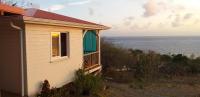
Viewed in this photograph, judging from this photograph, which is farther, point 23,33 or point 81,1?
point 81,1

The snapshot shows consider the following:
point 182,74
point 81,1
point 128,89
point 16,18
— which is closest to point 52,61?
point 16,18

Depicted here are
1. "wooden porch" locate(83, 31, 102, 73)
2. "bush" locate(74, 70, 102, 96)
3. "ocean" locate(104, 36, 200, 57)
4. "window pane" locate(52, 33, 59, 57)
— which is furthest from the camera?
"ocean" locate(104, 36, 200, 57)

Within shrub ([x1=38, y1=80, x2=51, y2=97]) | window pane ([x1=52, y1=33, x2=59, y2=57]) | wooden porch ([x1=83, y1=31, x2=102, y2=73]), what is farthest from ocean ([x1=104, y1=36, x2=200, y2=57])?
shrub ([x1=38, y1=80, x2=51, y2=97])

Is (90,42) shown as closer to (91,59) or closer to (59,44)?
(91,59)

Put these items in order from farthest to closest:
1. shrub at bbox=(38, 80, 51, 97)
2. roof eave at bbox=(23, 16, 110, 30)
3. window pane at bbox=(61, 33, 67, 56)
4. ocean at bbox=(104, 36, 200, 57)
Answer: ocean at bbox=(104, 36, 200, 57)
window pane at bbox=(61, 33, 67, 56)
shrub at bbox=(38, 80, 51, 97)
roof eave at bbox=(23, 16, 110, 30)

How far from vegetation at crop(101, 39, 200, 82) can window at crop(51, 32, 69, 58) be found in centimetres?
725

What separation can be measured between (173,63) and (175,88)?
6415mm

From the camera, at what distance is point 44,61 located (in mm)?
11812

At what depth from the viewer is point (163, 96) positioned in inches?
603

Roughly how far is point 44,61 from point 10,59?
4.26 feet

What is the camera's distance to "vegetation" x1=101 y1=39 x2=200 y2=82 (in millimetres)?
21359

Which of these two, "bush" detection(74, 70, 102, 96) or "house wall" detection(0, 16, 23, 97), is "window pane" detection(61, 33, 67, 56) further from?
"house wall" detection(0, 16, 23, 97)

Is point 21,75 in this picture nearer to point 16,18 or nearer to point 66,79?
point 16,18

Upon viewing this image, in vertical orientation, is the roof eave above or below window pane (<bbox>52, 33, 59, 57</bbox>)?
above
